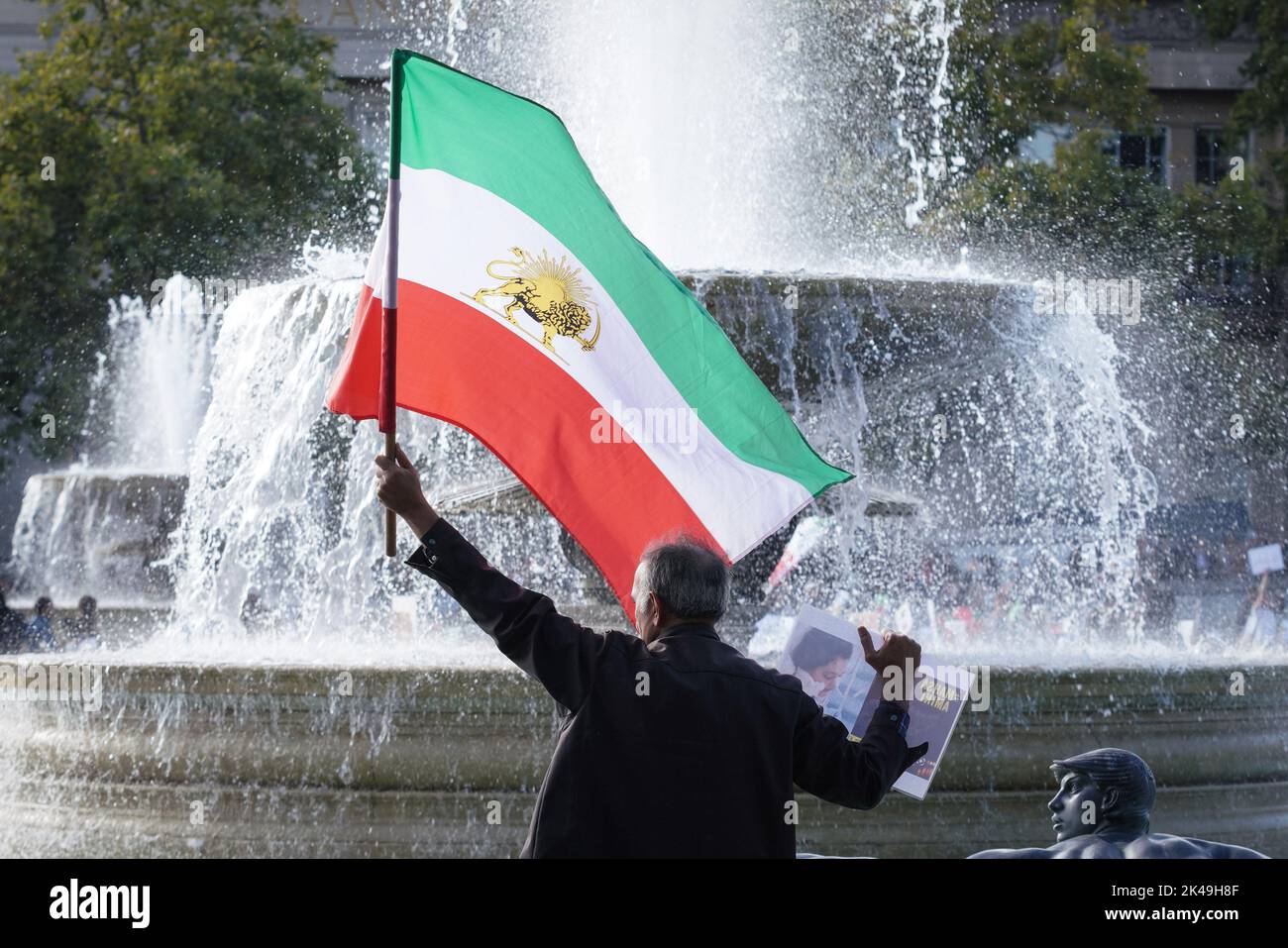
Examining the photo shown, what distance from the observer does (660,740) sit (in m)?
2.64

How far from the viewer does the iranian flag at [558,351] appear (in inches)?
138

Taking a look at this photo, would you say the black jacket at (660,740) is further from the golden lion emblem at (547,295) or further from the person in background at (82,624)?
the person in background at (82,624)

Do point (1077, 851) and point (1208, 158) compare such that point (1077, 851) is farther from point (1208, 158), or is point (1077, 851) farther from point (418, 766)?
point (1208, 158)

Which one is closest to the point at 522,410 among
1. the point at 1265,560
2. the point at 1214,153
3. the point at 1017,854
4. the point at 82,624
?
the point at 1017,854

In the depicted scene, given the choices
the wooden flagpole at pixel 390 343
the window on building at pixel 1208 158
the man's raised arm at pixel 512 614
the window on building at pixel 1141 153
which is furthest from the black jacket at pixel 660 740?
the window on building at pixel 1208 158

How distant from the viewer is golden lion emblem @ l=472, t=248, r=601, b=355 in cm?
367

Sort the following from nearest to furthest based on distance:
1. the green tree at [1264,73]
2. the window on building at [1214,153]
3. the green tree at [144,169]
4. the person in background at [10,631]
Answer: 1. the person in background at [10,631]
2. the green tree at [144,169]
3. the green tree at [1264,73]
4. the window on building at [1214,153]

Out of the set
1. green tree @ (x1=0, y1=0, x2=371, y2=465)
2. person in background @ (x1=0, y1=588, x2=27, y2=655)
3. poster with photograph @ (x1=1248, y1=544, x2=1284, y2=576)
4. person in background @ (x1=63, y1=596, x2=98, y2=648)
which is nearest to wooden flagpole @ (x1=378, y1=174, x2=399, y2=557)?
poster with photograph @ (x1=1248, y1=544, x2=1284, y2=576)

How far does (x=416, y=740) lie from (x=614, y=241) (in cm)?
195

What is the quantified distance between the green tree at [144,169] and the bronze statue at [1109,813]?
1854 centimetres

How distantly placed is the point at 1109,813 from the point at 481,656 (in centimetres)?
339

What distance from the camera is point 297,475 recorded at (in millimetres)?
9086

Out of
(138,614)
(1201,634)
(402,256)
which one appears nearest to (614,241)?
(402,256)
